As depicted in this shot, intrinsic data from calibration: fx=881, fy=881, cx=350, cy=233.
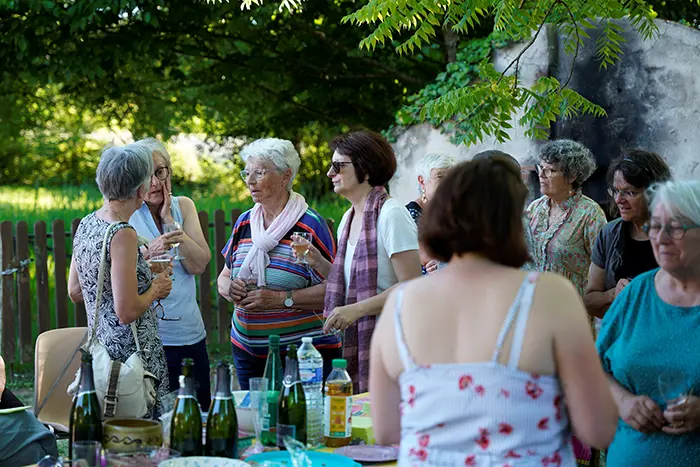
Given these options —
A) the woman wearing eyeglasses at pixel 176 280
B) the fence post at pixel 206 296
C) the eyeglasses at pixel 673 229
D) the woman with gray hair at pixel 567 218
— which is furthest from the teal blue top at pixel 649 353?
the fence post at pixel 206 296

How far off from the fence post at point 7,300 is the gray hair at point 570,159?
19.2 ft

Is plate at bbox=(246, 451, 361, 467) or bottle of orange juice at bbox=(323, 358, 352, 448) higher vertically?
bottle of orange juice at bbox=(323, 358, 352, 448)

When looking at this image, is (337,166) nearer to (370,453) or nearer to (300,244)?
(300,244)

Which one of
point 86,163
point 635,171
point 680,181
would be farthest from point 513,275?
point 86,163

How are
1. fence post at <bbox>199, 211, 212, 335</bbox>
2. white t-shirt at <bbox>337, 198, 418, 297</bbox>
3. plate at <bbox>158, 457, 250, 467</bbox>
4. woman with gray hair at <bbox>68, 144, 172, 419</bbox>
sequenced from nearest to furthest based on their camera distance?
plate at <bbox>158, 457, 250, 467</bbox>
woman with gray hair at <bbox>68, 144, 172, 419</bbox>
white t-shirt at <bbox>337, 198, 418, 297</bbox>
fence post at <bbox>199, 211, 212, 335</bbox>

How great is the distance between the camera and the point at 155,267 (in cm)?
409

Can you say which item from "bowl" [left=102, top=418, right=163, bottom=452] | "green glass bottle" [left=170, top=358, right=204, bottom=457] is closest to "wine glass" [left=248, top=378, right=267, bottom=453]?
"green glass bottle" [left=170, top=358, right=204, bottom=457]

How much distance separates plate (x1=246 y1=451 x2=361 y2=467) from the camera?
2871 millimetres

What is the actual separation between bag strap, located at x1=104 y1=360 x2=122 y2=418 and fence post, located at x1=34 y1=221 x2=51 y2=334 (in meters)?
6.16

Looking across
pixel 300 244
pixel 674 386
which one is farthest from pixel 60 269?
pixel 674 386

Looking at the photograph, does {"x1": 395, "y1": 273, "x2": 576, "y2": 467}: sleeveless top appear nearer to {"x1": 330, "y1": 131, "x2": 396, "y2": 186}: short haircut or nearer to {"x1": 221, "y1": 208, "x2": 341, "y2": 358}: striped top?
{"x1": 330, "y1": 131, "x2": 396, "y2": 186}: short haircut

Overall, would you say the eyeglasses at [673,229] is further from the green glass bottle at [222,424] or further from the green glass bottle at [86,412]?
the green glass bottle at [86,412]

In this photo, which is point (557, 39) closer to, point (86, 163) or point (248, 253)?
point (248, 253)

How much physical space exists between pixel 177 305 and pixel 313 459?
198cm
